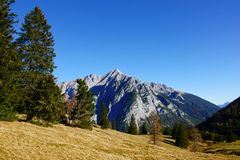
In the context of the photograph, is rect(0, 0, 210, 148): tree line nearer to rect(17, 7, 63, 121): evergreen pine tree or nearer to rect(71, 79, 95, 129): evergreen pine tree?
rect(17, 7, 63, 121): evergreen pine tree

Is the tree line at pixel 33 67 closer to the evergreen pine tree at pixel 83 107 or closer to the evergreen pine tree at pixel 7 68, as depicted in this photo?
the evergreen pine tree at pixel 7 68

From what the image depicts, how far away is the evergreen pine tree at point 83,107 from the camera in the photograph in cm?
7129

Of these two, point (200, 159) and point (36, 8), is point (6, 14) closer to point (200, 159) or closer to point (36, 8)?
point (36, 8)

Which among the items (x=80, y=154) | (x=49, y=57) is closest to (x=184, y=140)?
(x=49, y=57)

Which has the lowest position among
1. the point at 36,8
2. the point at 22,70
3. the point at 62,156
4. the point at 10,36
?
the point at 62,156

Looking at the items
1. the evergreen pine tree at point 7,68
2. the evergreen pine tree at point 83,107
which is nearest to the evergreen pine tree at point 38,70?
the evergreen pine tree at point 7,68

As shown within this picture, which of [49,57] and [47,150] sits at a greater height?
[49,57]

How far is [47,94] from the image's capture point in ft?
151

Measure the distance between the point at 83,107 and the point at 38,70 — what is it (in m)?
26.2

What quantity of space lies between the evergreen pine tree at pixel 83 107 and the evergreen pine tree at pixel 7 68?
33007 millimetres

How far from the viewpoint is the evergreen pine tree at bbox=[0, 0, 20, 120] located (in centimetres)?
Result: 3506

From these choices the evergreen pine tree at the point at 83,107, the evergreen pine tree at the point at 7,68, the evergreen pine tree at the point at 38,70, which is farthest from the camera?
the evergreen pine tree at the point at 83,107

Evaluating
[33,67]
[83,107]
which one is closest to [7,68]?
[33,67]

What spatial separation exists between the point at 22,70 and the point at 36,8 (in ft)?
37.4
